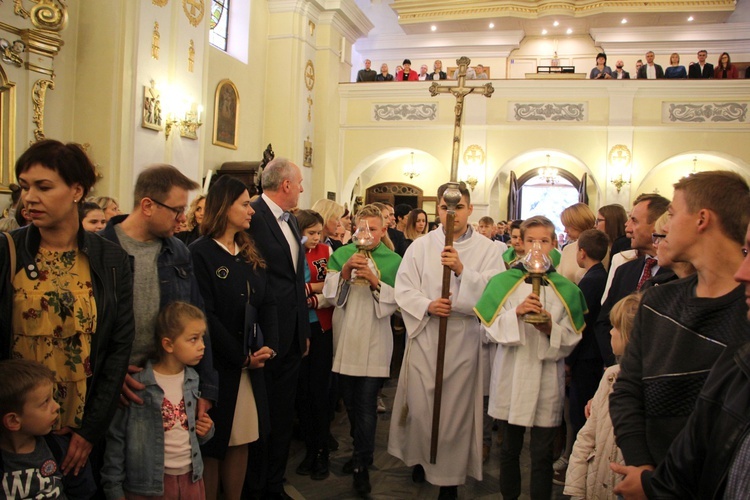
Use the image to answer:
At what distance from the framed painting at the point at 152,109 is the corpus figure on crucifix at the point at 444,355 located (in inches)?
263

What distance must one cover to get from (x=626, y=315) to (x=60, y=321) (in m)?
2.21

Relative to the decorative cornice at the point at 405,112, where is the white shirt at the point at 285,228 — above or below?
below

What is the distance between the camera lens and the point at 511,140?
48.5 feet

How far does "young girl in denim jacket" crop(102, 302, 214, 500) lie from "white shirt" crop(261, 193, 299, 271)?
3.77 feet

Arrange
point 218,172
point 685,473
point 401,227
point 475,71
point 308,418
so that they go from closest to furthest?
point 685,473, point 308,418, point 401,227, point 218,172, point 475,71

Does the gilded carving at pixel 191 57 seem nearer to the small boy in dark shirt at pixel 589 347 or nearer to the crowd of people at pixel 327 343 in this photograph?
the crowd of people at pixel 327 343

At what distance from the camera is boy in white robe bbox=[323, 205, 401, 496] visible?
394 cm

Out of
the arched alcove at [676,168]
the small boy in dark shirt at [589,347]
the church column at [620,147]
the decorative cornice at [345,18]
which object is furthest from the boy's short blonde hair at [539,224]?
the decorative cornice at [345,18]

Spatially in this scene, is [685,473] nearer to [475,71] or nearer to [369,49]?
[475,71]

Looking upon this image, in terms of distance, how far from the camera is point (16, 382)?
1.96 meters

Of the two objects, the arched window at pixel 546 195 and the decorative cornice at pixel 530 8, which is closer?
the decorative cornice at pixel 530 8

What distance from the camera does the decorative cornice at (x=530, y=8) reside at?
17.5 meters

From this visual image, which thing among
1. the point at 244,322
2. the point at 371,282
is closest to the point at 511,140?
the point at 371,282

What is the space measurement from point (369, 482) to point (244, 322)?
1.52 meters
